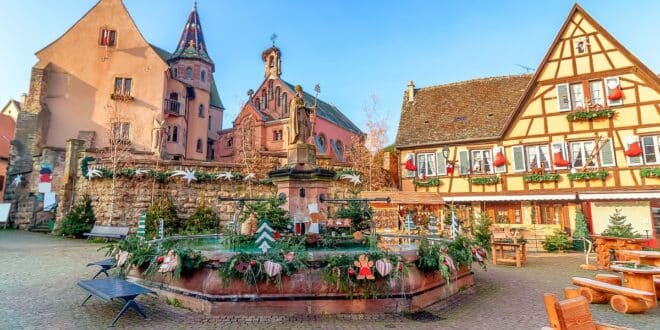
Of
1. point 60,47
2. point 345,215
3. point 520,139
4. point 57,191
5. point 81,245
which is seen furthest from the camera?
point 60,47

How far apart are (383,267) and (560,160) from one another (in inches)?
705

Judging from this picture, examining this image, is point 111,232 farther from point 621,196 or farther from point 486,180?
point 621,196

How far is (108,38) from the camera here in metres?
29.8

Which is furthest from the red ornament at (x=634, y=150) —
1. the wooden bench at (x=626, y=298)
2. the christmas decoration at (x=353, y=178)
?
the wooden bench at (x=626, y=298)

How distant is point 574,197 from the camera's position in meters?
19.0

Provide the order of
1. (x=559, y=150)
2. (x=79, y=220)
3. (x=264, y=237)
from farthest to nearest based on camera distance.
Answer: (x=559, y=150), (x=79, y=220), (x=264, y=237)

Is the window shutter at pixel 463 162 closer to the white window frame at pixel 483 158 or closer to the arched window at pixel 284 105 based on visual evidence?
the white window frame at pixel 483 158

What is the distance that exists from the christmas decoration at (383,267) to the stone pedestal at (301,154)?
4.62m

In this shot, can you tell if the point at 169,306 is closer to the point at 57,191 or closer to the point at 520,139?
the point at 520,139

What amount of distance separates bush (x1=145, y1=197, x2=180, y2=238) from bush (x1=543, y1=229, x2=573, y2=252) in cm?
1893

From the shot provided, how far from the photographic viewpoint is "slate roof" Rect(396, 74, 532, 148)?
2236cm

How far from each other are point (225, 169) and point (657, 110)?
76.8ft

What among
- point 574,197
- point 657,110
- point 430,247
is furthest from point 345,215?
point 657,110

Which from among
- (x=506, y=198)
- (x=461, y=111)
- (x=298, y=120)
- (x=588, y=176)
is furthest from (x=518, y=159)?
(x=298, y=120)
